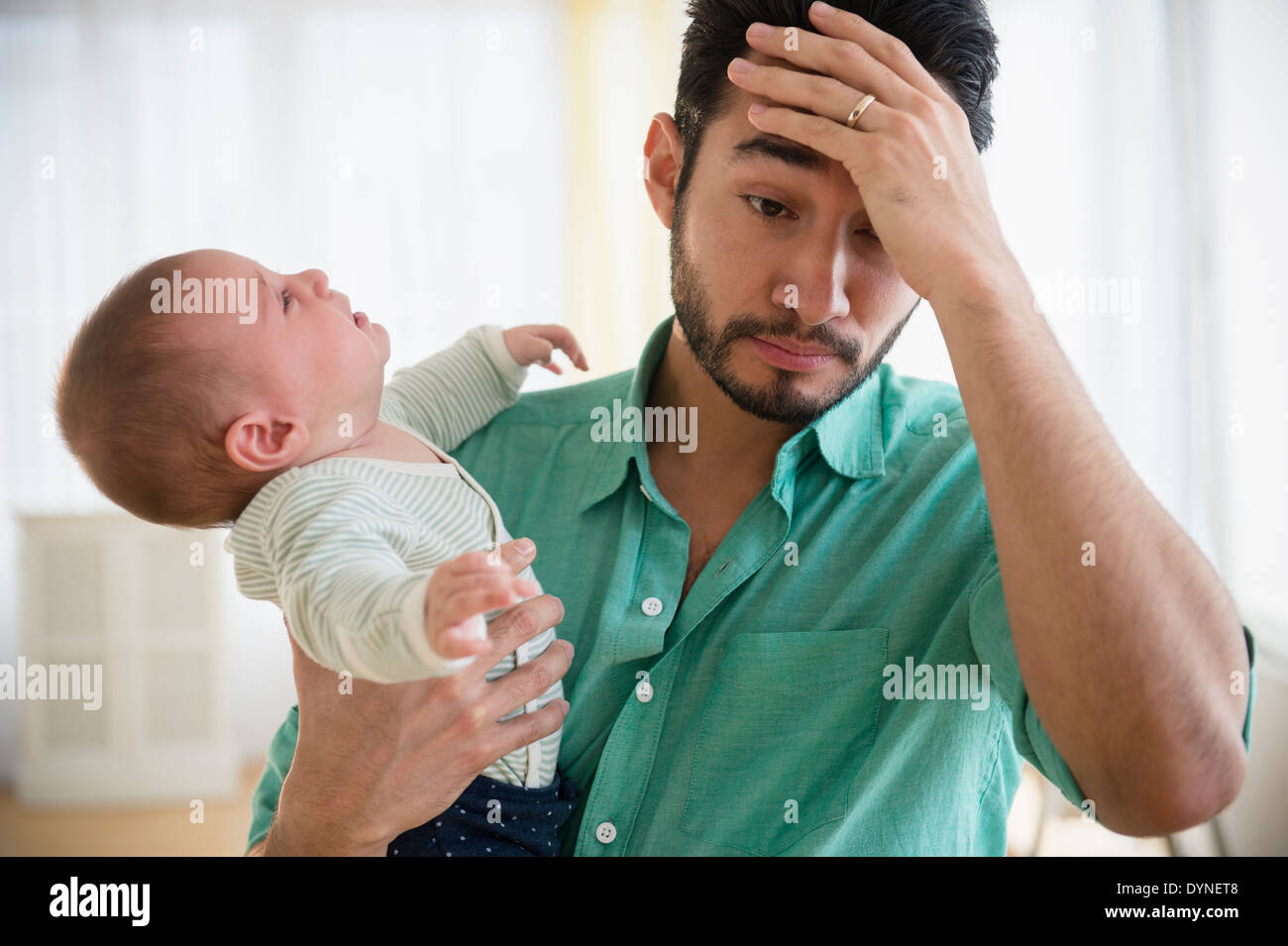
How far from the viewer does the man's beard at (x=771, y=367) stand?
43.3 inches

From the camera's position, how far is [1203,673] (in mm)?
811

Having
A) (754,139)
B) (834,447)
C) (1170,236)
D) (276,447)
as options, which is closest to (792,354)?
(834,447)

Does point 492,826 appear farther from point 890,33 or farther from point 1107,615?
point 890,33

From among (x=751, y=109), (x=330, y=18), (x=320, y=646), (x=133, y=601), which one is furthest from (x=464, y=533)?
(x=330, y=18)

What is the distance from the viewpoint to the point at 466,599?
0.66 metres

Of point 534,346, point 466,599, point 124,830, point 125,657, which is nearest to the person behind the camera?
point 466,599

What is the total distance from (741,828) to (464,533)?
0.41 meters

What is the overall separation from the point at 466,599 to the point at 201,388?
0.46 meters

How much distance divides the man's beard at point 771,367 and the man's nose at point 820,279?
0.09ft

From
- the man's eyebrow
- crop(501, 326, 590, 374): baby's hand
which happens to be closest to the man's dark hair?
the man's eyebrow

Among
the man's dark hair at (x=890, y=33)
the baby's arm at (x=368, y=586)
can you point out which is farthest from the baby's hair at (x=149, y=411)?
the man's dark hair at (x=890, y=33)

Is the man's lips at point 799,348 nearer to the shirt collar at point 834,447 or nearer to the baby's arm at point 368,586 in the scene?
the shirt collar at point 834,447

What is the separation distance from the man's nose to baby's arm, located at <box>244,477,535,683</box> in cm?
45
